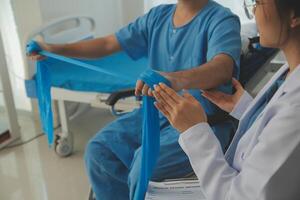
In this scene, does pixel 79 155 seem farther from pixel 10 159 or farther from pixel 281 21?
pixel 281 21

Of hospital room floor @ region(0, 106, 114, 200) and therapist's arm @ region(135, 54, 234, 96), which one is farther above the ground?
therapist's arm @ region(135, 54, 234, 96)

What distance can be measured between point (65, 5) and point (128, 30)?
1.45 m

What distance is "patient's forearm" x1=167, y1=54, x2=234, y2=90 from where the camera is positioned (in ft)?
4.01

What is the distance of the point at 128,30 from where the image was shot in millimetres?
1769

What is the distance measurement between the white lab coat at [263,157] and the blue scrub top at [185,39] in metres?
0.47

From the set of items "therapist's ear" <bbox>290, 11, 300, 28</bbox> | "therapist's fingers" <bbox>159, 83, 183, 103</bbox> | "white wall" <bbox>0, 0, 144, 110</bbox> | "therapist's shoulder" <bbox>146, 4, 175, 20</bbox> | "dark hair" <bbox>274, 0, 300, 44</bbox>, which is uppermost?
"dark hair" <bbox>274, 0, 300, 44</bbox>

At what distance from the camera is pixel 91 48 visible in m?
1.79

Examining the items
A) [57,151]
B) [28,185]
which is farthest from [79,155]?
[28,185]

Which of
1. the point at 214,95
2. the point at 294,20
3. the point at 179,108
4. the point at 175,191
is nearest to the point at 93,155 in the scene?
the point at 175,191

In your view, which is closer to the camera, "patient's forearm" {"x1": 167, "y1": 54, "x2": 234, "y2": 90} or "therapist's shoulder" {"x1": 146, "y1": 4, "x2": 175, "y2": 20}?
"patient's forearm" {"x1": 167, "y1": 54, "x2": 234, "y2": 90}

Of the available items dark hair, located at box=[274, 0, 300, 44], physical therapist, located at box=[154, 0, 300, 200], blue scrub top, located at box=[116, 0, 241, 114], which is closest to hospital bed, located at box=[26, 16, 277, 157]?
blue scrub top, located at box=[116, 0, 241, 114]

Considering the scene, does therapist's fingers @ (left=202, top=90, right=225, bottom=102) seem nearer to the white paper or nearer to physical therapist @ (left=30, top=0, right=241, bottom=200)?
physical therapist @ (left=30, top=0, right=241, bottom=200)

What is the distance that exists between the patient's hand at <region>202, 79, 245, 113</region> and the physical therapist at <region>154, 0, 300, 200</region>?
0.72 feet

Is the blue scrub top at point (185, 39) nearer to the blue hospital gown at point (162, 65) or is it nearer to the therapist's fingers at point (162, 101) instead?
the blue hospital gown at point (162, 65)
